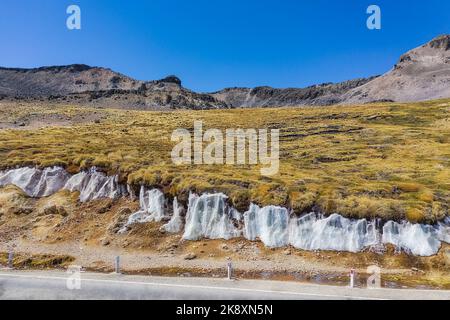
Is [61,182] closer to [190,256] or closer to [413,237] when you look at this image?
[190,256]

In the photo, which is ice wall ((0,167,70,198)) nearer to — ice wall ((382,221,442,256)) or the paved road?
the paved road

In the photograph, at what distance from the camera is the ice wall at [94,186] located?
39031 millimetres

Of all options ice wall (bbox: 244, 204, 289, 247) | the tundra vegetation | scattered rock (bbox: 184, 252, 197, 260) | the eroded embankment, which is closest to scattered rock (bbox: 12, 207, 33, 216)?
the eroded embankment

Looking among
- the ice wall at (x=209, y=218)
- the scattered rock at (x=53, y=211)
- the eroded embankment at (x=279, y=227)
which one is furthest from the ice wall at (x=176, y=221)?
the scattered rock at (x=53, y=211)

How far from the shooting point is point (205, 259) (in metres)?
28.8

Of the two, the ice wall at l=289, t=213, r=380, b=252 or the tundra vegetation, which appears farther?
the tundra vegetation

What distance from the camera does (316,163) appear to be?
51.8m

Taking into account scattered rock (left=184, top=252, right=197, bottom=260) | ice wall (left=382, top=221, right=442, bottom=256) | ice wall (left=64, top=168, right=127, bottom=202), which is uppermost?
ice wall (left=64, top=168, right=127, bottom=202)

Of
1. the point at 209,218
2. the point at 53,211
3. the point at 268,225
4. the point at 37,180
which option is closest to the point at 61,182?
the point at 37,180

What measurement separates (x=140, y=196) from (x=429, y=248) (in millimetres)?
22174

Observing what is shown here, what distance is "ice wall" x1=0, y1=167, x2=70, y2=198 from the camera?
40.9m

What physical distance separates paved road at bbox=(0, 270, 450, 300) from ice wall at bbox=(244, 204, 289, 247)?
324 inches

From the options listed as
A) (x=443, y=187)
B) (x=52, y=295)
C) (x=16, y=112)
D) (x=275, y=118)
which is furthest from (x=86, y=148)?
(x=16, y=112)
